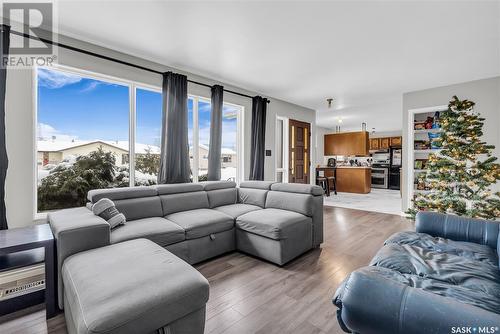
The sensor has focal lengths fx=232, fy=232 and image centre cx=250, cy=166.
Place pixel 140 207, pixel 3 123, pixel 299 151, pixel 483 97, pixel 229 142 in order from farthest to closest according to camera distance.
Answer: pixel 299 151
pixel 229 142
pixel 483 97
pixel 140 207
pixel 3 123

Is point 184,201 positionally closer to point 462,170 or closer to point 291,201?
point 291,201

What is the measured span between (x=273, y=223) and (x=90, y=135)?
2.62 meters

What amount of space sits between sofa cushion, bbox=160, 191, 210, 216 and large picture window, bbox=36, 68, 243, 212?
69 cm

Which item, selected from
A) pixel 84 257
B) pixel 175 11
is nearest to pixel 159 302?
pixel 84 257

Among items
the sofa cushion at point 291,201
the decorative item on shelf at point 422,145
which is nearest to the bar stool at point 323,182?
the decorative item on shelf at point 422,145

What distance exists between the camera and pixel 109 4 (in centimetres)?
219

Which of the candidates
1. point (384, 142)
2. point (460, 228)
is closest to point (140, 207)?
point (460, 228)

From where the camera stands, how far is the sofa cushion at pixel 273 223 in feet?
8.56

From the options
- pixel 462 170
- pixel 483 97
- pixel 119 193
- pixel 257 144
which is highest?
pixel 483 97

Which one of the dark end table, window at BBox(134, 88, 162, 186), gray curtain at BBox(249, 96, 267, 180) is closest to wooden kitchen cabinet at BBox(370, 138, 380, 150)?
gray curtain at BBox(249, 96, 267, 180)

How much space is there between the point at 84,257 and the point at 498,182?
589 centimetres

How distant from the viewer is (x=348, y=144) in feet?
29.2

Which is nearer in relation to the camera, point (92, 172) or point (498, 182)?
point (92, 172)

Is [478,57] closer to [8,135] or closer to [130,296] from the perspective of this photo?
[130,296]
